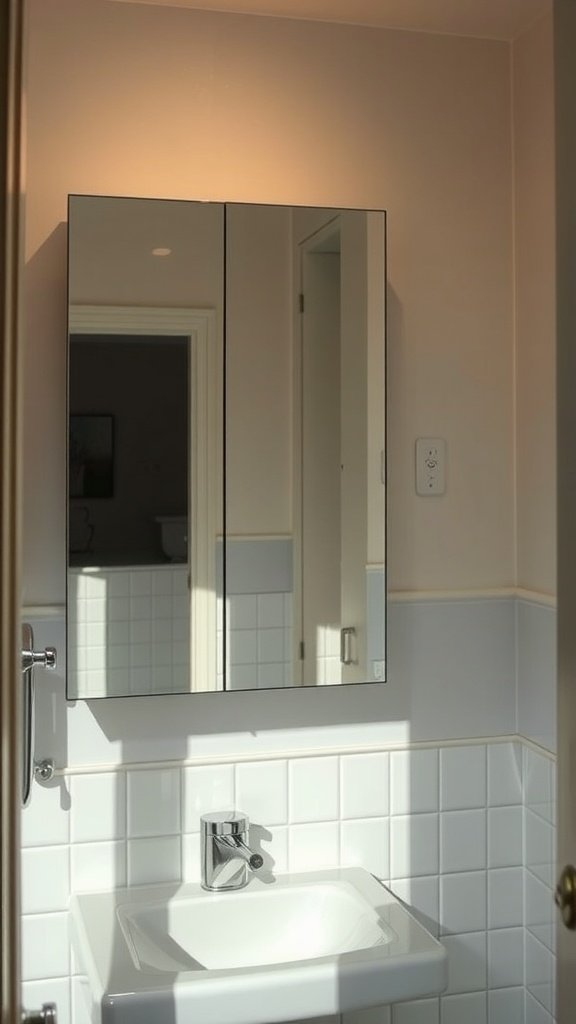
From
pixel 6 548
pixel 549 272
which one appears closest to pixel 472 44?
pixel 549 272

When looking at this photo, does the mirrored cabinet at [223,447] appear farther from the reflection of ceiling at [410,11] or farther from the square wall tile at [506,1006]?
the square wall tile at [506,1006]

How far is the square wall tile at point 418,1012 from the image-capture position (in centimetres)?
205

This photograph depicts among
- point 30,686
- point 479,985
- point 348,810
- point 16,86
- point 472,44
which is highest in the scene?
point 472,44

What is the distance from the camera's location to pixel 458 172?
82.3 inches

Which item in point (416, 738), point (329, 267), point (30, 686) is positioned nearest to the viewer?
point (30, 686)

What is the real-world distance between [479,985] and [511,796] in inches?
14.7

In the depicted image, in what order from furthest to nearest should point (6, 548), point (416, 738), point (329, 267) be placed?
point (416, 738) < point (329, 267) < point (6, 548)

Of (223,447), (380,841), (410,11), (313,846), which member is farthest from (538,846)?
(410,11)

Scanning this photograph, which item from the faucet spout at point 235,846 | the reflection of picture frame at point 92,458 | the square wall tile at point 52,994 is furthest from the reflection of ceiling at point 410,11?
the square wall tile at point 52,994

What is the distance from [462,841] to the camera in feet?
6.90

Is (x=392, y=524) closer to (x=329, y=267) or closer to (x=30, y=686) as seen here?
(x=329, y=267)

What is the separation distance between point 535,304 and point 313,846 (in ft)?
3.67

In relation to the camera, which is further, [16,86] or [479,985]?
[479,985]

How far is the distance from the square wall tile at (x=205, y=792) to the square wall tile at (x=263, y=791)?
0.06 ft
